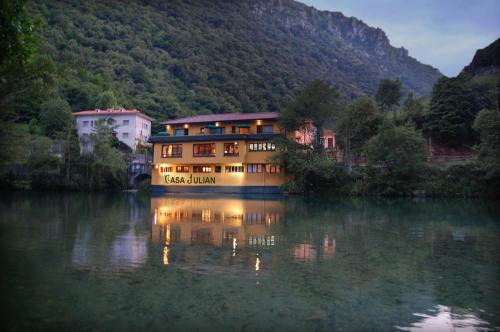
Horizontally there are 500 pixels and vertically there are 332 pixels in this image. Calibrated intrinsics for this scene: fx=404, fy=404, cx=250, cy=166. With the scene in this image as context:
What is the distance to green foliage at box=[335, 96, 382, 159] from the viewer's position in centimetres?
4209

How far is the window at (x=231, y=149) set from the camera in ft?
139

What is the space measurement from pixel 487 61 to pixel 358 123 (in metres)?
23.7

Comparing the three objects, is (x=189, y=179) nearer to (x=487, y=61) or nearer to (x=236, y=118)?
(x=236, y=118)

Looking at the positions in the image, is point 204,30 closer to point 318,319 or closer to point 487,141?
point 487,141

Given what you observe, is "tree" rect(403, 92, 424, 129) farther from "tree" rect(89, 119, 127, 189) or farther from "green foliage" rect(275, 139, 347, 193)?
"tree" rect(89, 119, 127, 189)

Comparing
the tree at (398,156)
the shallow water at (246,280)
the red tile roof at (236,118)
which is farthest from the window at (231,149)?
the shallow water at (246,280)

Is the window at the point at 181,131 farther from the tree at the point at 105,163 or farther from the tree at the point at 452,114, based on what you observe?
the tree at the point at 452,114

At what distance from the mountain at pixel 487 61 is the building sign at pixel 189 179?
34204mm

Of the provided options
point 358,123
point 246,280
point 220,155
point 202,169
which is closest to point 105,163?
point 202,169

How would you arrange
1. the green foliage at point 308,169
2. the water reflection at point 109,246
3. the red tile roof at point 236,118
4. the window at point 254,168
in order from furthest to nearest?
the red tile roof at point 236,118 < the window at point 254,168 < the green foliage at point 308,169 < the water reflection at point 109,246

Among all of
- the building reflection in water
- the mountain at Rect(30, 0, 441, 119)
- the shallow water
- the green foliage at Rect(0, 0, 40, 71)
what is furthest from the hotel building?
the green foliage at Rect(0, 0, 40, 71)

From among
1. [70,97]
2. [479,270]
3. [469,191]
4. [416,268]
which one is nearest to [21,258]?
[416,268]

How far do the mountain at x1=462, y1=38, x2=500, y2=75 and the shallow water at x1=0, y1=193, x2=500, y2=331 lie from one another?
4728 centimetres

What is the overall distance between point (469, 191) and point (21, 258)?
33373 millimetres
